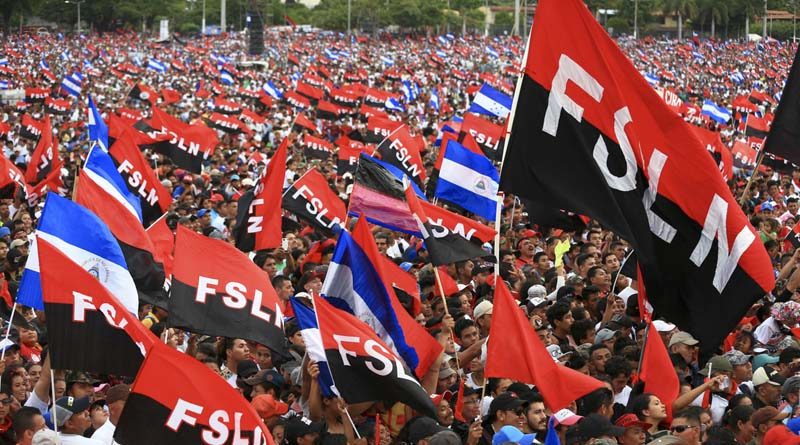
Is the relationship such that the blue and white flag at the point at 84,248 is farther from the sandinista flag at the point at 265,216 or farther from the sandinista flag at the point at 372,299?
the sandinista flag at the point at 265,216

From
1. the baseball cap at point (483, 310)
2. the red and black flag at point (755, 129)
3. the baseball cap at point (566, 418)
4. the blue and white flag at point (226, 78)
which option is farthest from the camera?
the blue and white flag at point (226, 78)

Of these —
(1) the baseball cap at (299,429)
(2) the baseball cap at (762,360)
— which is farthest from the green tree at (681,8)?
(1) the baseball cap at (299,429)

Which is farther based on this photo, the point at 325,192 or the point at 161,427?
the point at 325,192

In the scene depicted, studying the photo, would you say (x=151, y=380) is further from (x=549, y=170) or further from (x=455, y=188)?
(x=455, y=188)

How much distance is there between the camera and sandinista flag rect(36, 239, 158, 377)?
7.46 m

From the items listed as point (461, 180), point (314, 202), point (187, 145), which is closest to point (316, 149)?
point (187, 145)

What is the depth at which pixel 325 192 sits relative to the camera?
45.9 ft

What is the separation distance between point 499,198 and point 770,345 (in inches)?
120

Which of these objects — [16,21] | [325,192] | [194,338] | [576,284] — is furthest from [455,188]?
[16,21]

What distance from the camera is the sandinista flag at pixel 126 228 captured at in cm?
1040

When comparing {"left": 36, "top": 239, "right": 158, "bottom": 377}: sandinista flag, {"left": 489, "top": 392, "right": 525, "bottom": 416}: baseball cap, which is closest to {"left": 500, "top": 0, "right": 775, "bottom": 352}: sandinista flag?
{"left": 489, "top": 392, "right": 525, "bottom": 416}: baseball cap

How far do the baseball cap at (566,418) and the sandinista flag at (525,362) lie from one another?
0.14m

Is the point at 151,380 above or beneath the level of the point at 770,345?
above

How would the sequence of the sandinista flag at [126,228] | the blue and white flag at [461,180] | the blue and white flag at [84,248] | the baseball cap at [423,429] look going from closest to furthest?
1. the baseball cap at [423,429]
2. the blue and white flag at [84,248]
3. the sandinista flag at [126,228]
4. the blue and white flag at [461,180]
